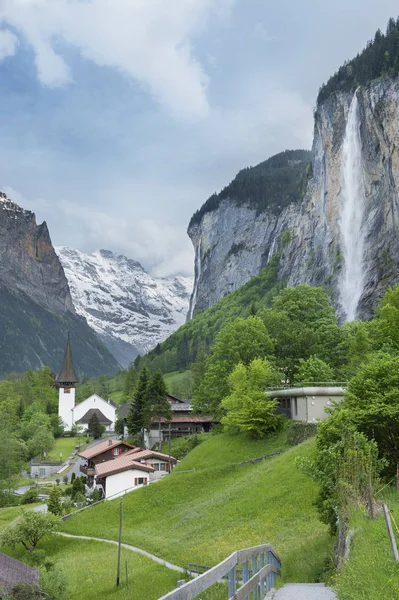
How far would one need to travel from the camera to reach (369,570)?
1081 cm

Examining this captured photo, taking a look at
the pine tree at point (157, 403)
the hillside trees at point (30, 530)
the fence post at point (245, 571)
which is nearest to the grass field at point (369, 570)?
the fence post at point (245, 571)

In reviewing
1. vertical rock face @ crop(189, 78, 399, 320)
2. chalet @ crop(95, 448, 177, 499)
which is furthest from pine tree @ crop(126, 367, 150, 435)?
vertical rock face @ crop(189, 78, 399, 320)

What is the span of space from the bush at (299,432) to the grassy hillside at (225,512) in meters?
1.21

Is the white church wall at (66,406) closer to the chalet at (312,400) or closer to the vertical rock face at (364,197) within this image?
the vertical rock face at (364,197)

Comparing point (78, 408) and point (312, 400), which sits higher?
point (78, 408)

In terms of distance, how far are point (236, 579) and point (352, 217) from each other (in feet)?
395

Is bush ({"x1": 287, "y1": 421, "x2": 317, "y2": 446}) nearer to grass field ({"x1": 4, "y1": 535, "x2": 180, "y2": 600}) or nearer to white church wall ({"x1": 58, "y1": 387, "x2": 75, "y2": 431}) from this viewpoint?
grass field ({"x1": 4, "y1": 535, "x2": 180, "y2": 600})

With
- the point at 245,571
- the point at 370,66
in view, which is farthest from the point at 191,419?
the point at 370,66

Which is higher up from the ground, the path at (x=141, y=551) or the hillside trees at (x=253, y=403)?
the hillside trees at (x=253, y=403)

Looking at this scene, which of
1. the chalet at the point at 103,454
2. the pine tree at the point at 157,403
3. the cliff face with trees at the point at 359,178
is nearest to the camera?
the chalet at the point at 103,454

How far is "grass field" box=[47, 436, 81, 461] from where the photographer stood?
96.4 m

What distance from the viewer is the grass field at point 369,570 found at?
384 inches

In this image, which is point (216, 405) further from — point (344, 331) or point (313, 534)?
point (313, 534)

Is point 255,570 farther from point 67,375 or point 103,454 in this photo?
point 67,375
